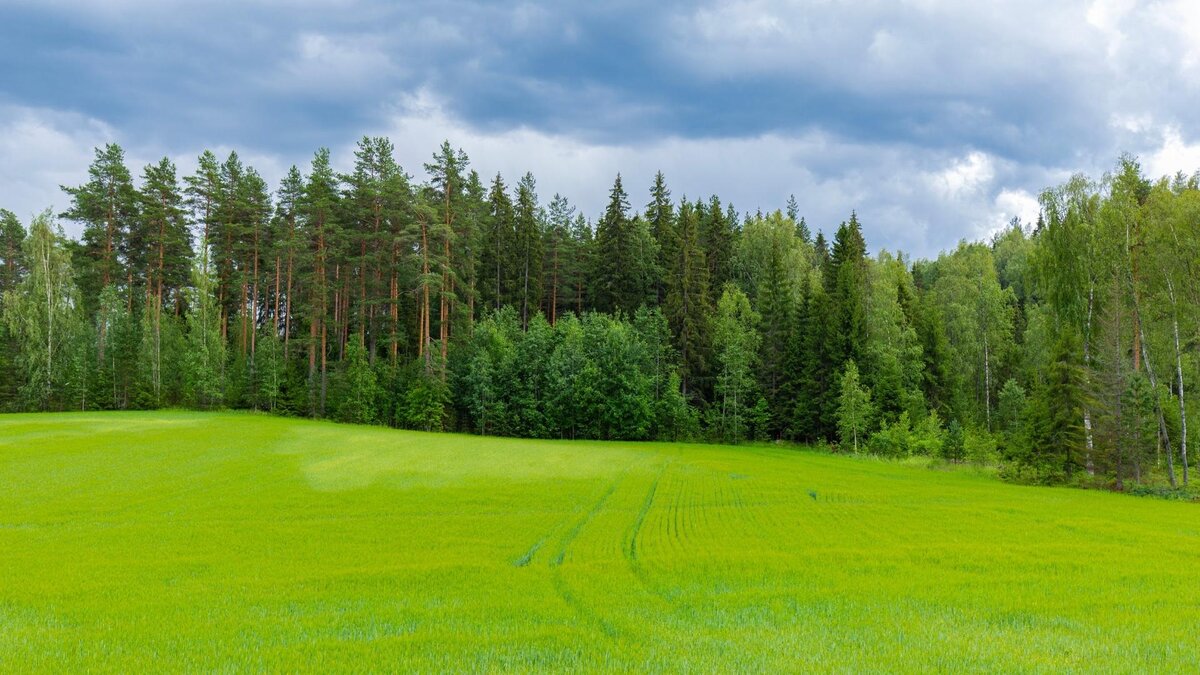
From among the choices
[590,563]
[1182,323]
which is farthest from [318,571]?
[1182,323]

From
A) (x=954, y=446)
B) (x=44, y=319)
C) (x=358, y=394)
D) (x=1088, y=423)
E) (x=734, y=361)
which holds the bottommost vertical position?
(x=954, y=446)

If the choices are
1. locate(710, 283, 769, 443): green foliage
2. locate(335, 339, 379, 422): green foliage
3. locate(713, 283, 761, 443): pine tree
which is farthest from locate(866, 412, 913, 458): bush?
locate(335, 339, 379, 422): green foliage

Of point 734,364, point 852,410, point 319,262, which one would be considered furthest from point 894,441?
point 319,262

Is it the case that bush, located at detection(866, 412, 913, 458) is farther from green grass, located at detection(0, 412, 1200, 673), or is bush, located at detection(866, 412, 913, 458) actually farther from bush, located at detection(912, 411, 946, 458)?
green grass, located at detection(0, 412, 1200, 673)

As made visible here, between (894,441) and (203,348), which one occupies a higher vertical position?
(203,348)

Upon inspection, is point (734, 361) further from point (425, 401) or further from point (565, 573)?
Answer: point (565, 573)

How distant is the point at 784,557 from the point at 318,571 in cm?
1081

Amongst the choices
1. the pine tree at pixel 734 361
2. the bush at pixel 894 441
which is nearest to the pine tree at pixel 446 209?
the pine tree at pixel 734 361

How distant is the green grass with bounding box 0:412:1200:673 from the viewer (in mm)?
8719

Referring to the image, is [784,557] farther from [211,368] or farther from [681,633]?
[211,368]

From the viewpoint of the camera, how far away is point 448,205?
6028 cm

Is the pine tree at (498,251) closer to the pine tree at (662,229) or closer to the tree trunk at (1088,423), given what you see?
the pine tree at (662,229)

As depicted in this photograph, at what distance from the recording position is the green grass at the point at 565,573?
8719 mm

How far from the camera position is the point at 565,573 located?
1369 centimetres
